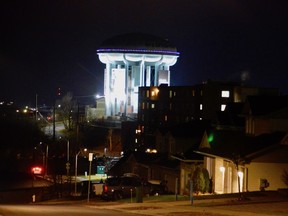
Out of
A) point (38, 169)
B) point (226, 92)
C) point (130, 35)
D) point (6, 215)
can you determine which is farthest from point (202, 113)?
point (6, 215)

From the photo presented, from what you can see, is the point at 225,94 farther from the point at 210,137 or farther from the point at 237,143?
the point at 237,143

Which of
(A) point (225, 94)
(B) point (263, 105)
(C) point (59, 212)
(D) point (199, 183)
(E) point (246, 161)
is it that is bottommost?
(C) point (59, 212)

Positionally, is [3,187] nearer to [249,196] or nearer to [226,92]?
[249,196]

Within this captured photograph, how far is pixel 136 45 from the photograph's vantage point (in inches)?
6102

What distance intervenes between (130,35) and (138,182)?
123 m

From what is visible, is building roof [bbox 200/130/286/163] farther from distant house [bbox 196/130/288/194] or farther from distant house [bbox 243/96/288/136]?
distant house [bbox 243/96/288/136]

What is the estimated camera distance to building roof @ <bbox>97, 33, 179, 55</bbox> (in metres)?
155

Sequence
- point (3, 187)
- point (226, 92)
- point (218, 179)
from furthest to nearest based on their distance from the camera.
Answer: point (226, 92) → point (3, 187) → point (218, 179)

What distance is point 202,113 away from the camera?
10412 cm

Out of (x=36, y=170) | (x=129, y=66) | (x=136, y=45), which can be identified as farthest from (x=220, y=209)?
(x=129, y=66)

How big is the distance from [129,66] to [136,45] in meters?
6.36

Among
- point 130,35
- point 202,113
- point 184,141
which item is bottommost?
point 184,141

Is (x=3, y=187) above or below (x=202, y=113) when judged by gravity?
below

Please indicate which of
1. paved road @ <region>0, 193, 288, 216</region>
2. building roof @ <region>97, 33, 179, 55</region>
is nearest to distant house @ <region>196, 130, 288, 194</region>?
paved road @ <region>0, 193, 288, 216</region>
